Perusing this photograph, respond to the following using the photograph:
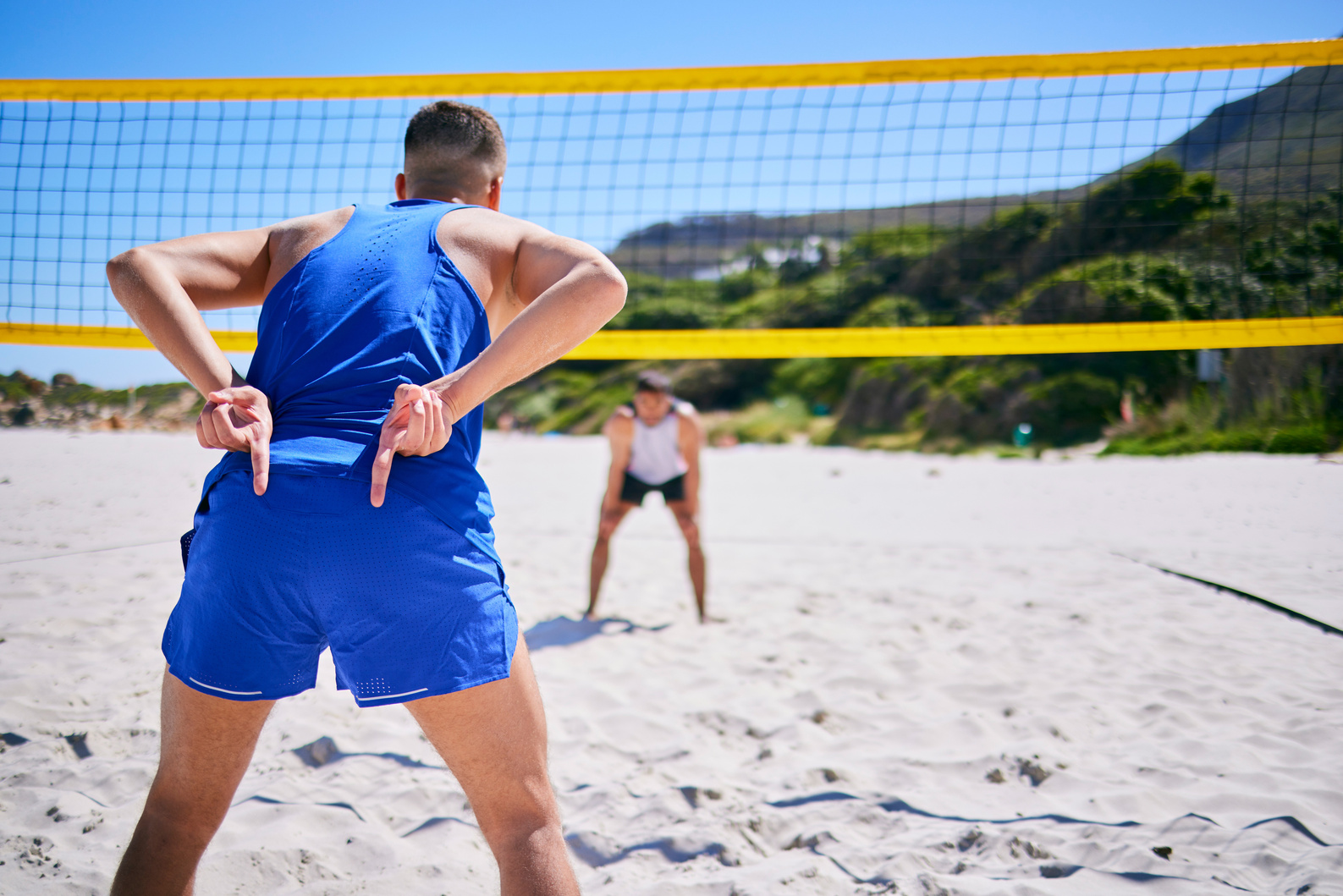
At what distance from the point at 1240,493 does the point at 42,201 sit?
4.35 metres

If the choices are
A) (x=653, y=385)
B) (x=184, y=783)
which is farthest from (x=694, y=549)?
(x=184, y=783)

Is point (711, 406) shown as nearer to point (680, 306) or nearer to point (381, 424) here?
point (680, 306)

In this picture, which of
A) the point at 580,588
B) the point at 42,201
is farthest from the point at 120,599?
the point at 580,588

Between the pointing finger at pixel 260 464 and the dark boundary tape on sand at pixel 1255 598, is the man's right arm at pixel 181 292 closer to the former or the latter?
the pointing finger at pixel 260 464

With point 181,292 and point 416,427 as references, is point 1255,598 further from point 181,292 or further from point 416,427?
point 181,292

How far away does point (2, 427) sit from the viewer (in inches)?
89.0

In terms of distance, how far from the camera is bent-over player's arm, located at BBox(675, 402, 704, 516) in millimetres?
3947

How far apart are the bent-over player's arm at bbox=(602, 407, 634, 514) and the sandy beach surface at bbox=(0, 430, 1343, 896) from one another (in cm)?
55

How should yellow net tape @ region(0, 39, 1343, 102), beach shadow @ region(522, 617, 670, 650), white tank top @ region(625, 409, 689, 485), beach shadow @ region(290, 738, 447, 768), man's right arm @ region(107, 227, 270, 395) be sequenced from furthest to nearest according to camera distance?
white tank top @ region(625, 409, 689, 485) → beach shadow @ region(522, 617, 670, 650) → yellow net tape @ region(0, 39, 1343, 102) → beach shadow @ region(290, 738, 447, 768) → man's right arm @ region(107, 227, 270, 395)

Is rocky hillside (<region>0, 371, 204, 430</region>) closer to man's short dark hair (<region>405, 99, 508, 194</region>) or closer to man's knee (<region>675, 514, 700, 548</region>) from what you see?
man's short dark hair (<region>405, 99, 508, 194</region>)

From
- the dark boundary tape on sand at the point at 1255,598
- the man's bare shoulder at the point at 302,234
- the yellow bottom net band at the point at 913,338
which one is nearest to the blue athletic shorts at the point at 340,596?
the man's bare shoulder at the point at 302,234

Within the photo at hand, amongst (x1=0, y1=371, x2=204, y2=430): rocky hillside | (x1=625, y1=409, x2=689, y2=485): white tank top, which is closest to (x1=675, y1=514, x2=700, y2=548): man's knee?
(x1=625, y1=409, x2=689, y2=485): white tank top

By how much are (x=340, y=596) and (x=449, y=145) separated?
2.44 ft

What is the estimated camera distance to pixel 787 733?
251cm
